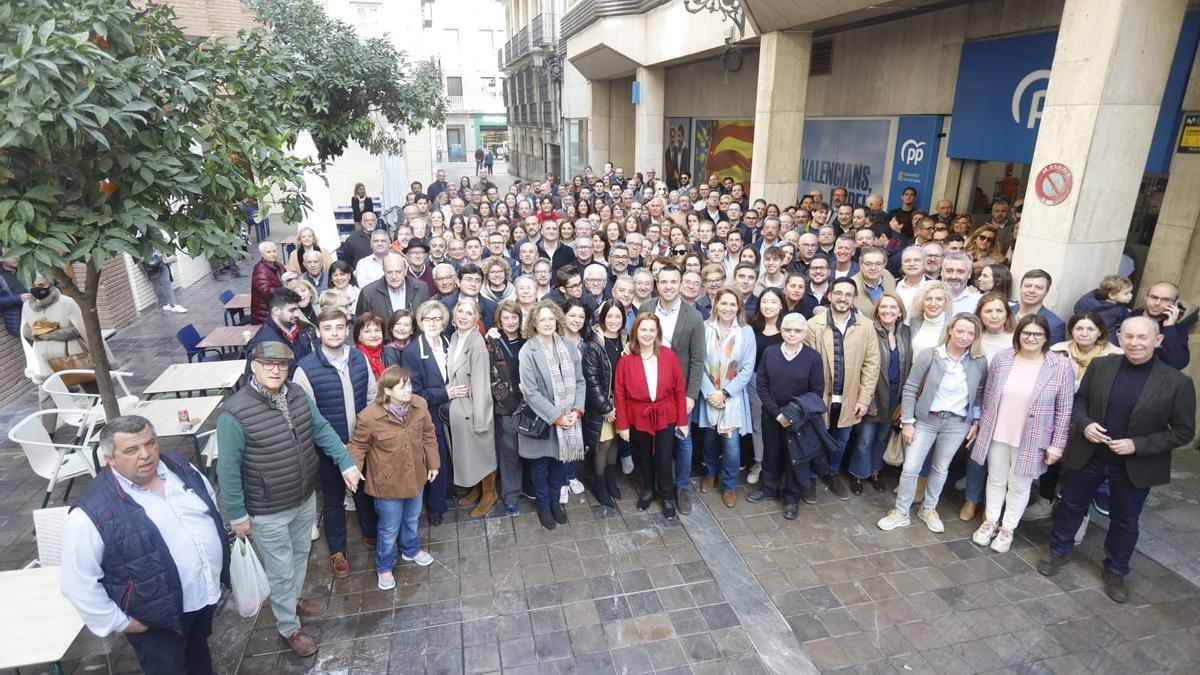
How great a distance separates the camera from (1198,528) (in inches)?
210

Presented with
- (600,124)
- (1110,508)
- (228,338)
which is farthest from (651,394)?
(600,124)

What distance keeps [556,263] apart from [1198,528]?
6716 mm

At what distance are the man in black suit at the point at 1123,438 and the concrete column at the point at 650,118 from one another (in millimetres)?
15083

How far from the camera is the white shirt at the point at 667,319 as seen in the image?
18.1ft

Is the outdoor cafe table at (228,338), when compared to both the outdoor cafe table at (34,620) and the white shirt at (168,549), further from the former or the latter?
the white shirt at (168,549)

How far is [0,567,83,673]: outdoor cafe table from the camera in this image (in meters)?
3.09

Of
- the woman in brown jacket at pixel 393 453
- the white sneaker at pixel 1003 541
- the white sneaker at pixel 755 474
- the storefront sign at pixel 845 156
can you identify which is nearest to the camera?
the woman in brown jacket at pixel 393 453

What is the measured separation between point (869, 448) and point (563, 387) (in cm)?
284

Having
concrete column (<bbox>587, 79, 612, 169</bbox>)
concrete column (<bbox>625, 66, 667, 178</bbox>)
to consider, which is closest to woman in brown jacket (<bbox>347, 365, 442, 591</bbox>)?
concrete column (<bbox>625, 66, 667, 178</bbox>)

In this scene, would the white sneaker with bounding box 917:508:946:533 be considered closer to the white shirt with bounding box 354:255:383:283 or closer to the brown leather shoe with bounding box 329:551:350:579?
the brown leather shoe with bounding box 329:551:350:579

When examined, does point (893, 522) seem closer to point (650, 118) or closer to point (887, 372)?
point (887, 372)

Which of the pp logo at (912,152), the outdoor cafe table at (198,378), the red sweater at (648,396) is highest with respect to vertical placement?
the pp logo at (912,152)

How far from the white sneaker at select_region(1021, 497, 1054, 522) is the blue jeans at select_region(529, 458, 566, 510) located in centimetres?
390

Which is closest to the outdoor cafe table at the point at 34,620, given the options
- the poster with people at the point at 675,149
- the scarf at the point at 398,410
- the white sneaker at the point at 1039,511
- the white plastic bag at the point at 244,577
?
the white plastic bag at the point at 244,577
